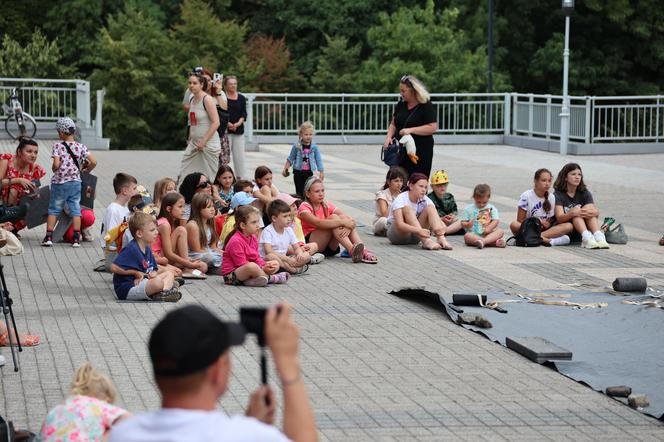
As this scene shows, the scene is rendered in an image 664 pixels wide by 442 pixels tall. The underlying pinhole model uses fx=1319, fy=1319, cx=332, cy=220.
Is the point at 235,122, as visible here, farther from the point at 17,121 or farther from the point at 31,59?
the point at 31,59

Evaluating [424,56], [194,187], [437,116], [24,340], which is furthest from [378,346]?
[424,56]

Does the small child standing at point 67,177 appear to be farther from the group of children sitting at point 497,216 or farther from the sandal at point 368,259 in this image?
the group of children sitting at point 497,216

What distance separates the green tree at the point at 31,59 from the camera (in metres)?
43.9

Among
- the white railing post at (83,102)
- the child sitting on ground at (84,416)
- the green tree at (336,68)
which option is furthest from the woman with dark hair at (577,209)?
the green tree at (336,68)

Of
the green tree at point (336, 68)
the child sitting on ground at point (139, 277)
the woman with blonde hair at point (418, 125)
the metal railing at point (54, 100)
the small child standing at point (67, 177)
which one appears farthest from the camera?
the green tree at point (336, 68)

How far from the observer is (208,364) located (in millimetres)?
3350

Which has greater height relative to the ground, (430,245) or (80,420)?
(80,420)

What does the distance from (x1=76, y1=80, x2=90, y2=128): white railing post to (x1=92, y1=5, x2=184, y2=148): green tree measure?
41.8ft

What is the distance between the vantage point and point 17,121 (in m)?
29.9

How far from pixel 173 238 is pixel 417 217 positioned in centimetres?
353

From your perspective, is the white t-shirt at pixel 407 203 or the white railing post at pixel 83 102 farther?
the white railing post at pixel 83 102

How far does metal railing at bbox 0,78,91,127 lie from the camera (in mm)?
31188

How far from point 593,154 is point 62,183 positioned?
18478 mm

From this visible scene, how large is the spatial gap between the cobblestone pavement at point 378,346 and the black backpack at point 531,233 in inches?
9.4
